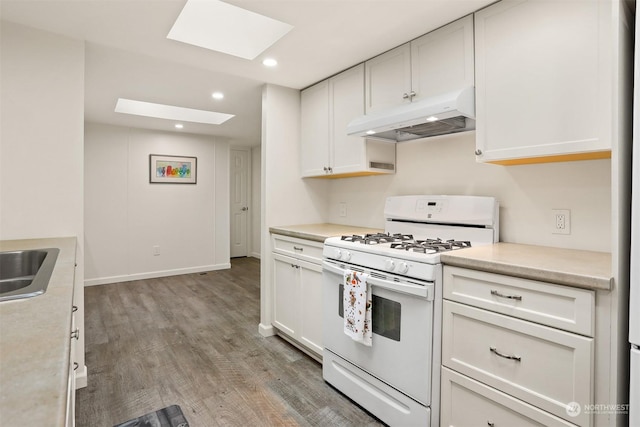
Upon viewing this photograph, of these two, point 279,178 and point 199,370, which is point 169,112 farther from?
point 199,370

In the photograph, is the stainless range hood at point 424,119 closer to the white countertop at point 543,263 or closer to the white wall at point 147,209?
the white countertop at point 543,263

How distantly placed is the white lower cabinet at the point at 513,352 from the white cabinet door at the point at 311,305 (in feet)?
3.29

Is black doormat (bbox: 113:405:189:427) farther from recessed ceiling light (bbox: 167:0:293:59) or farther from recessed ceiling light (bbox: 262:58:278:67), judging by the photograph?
recessed ceiling light (bbox: 262:58:278:67)

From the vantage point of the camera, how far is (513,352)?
1.38 meters

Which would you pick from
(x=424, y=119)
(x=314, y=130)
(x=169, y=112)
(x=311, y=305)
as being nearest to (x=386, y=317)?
(x=311, y=305)

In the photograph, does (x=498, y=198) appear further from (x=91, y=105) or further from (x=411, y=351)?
(x=91, y=105)

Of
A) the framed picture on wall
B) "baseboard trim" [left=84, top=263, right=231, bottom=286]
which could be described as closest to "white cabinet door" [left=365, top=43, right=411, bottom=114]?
the framed picture on wall

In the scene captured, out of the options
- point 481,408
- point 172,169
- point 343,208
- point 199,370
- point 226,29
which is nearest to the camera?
point 481,408

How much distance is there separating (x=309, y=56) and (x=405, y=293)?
1772 millimetres

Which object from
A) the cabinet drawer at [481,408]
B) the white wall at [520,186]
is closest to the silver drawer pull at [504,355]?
the cabinet drawer at [481,408]

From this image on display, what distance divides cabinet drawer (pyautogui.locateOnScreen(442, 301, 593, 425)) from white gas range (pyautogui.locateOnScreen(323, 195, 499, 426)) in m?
0.10

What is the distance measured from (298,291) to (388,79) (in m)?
1.67

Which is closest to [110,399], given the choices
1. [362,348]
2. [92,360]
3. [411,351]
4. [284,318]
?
[92,360]

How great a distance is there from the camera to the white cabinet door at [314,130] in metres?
2.88
